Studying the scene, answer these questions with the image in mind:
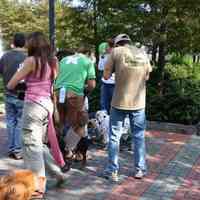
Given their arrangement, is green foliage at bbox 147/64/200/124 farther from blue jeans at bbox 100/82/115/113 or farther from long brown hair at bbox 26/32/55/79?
long brown hair at bbox 26/32/55/79

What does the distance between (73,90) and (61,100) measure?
20 cm

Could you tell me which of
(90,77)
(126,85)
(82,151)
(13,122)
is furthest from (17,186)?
(13,122)

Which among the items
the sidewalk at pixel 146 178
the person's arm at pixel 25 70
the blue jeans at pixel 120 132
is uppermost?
the person's arm at pixel 25 70

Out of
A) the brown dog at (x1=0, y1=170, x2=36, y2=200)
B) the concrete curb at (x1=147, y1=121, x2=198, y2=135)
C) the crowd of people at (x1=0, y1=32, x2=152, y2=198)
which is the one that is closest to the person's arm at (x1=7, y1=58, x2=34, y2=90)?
the crowd of people at (x1=0, y1=32, x2=152, y2=198)

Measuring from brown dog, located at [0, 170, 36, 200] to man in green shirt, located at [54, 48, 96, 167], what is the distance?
3.34 meters

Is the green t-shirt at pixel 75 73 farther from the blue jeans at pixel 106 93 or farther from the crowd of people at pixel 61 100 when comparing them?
the blue jeans at pixel 106 93

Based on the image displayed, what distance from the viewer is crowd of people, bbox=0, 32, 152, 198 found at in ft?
15.7

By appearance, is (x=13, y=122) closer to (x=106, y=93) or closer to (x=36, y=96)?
(x=36, y=96)

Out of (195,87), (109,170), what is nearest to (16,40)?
(109,170)

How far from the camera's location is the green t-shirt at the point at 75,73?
595cm

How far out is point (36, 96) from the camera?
4.80 m

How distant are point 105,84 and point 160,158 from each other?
177 centimetres

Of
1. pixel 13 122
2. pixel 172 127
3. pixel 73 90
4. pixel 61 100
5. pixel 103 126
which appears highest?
pixel 73 90

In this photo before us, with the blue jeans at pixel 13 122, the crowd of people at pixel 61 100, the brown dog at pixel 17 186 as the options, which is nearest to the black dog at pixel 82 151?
the crowd of people at pixel 61 100
